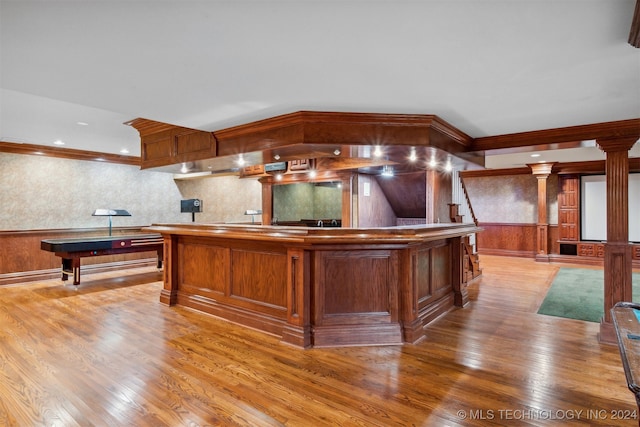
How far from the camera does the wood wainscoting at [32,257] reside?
222 inches

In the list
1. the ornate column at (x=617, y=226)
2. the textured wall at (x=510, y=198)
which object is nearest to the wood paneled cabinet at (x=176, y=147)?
the ornate column at (x=617, y=226)

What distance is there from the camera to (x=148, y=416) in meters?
2.06

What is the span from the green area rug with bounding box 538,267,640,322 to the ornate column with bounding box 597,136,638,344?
2.28ft

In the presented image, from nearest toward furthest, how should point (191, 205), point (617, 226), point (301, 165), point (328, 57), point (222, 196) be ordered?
point (328, 57)
point (617, 226)
point (301, 165)
point (191, 205)
point (222, 196)

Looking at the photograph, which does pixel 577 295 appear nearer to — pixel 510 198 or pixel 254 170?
pixel 510 198

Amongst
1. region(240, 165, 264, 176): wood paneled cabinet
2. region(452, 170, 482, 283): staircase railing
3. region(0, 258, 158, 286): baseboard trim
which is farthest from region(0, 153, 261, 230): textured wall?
region(452, 170, 482, 283): staircase railing

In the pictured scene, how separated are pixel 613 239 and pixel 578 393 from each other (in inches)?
71.5

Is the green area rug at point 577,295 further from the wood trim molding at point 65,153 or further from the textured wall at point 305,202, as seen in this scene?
the wood trim molding at point 65,153

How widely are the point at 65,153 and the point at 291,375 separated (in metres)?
6.11

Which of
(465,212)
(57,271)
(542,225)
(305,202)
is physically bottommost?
(57,271)

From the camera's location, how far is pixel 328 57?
200 cm

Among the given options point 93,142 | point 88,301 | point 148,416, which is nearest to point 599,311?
point 148,416

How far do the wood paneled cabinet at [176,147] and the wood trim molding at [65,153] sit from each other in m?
2.85

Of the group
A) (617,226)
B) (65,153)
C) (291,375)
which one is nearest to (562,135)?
(617,226)
